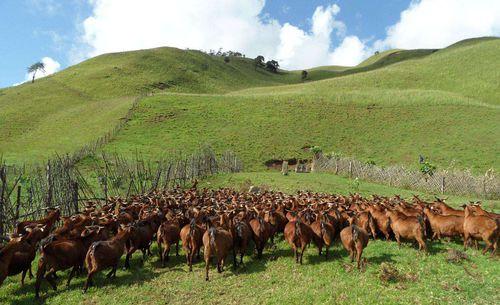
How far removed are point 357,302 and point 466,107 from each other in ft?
193

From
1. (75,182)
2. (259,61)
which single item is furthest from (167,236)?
(259,61)

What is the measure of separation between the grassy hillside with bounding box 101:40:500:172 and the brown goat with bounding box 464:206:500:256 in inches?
1220

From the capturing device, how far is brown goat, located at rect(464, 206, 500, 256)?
11.0 m

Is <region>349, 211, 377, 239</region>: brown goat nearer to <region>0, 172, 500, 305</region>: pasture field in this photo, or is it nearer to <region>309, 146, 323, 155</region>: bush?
<region>0, 172, 500, 305</region>: pasture field

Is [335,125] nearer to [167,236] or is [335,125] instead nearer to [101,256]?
[167,236]

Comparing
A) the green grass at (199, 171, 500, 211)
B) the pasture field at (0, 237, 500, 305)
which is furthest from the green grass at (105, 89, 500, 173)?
the pasture field at (0, 237, 500, 305)

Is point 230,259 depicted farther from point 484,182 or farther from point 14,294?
point 484,182

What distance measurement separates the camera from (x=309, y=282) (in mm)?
10016

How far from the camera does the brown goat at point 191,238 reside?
11.5 metres

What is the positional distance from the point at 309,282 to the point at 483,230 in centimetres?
535

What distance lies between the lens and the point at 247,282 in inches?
411

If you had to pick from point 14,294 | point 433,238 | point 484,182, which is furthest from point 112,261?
point 484,182

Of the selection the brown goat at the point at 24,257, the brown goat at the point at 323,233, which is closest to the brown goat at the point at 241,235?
the brown goat at the point at 323,233

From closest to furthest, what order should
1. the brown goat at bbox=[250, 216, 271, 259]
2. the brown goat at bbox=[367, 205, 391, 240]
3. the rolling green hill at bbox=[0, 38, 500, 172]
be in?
1. the brown goat at bbox=[250, 216, 271, 259]
2. the brown goat at bbox=[367, 205, 391, 240]
3. the rolling green hill at bbox=[0, 38, 500, 172]
